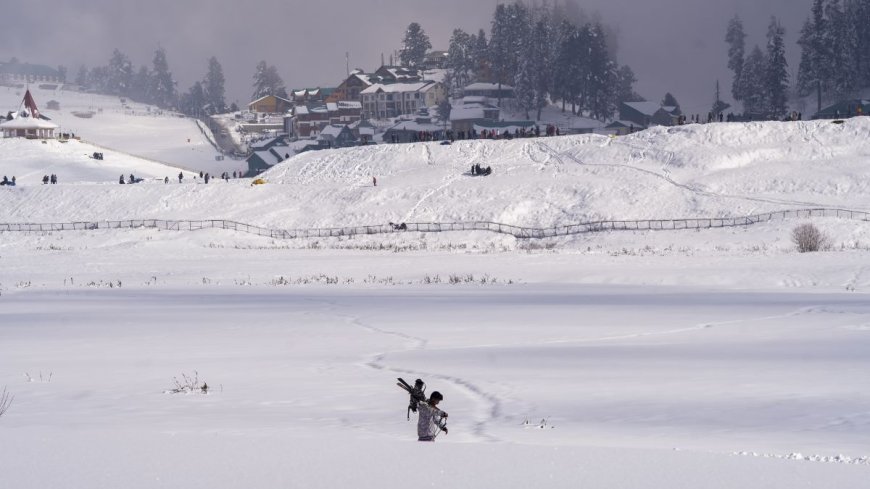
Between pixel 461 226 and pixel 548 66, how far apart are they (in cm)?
7154

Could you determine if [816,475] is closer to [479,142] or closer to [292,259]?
[292,259]

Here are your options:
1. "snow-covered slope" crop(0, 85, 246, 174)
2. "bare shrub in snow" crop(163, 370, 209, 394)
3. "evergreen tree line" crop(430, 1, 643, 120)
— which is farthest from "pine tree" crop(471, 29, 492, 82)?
"bare shrub in snow" crop(163, 370, 209, 394)

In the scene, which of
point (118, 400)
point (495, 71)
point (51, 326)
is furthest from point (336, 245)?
point (495, 71)

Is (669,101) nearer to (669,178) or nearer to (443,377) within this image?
(669,178)

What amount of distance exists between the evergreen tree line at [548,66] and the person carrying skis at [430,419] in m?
121

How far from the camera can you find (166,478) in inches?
351

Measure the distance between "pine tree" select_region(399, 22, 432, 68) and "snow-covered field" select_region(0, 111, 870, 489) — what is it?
13261 cm

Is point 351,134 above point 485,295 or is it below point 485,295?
above

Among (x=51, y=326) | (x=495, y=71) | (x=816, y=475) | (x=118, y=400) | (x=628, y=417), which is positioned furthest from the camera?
(x=495, y=71)

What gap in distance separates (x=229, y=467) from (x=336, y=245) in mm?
52813

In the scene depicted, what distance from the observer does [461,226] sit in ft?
216

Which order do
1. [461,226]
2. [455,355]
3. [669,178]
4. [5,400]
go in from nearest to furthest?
[5,400] → [455,355] → [461,226] → [669,178]

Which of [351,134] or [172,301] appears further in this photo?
[351,134]

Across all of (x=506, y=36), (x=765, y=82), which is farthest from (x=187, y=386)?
(x=506, y=36)
